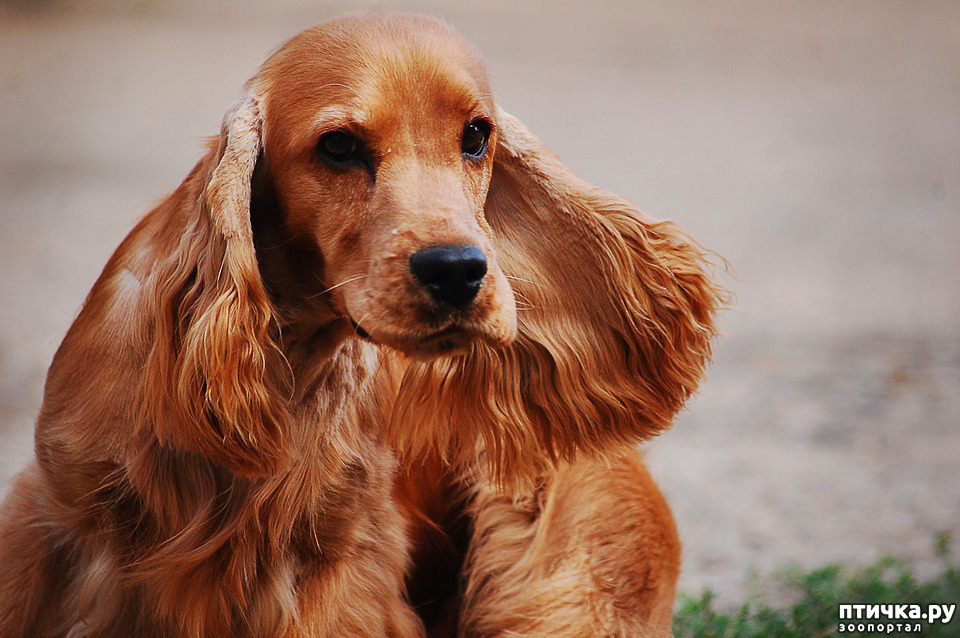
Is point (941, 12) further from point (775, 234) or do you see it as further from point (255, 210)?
point (255, 210)

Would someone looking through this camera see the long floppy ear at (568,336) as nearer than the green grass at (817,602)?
Yes

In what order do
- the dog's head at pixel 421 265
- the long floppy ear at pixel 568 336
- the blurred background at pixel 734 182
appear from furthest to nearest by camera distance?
the blurred background at pixel 734 182 < the long floppy ear at pixel 568 336 < the dog's head at pixel 421 265

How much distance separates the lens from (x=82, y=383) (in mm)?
2564

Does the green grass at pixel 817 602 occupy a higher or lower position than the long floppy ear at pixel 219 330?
lower

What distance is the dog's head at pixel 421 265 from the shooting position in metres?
2.22

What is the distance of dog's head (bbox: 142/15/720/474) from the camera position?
7.30ft

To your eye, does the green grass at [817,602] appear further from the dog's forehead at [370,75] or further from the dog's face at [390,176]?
the dog's forehead at [370,75]

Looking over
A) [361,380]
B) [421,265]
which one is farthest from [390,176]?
[361,380]

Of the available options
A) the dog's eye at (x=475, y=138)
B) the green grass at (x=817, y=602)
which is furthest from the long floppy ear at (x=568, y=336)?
the green grass at (x=817, y=602)

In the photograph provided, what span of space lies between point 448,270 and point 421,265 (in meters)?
0.05

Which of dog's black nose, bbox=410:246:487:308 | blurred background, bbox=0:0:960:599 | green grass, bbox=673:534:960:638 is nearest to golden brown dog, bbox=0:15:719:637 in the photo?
dog's black nose, bbox=410:246:487:308

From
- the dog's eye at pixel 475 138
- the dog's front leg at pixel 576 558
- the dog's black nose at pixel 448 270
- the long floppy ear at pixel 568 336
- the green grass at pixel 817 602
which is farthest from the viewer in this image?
the green grass at pixel 817 602

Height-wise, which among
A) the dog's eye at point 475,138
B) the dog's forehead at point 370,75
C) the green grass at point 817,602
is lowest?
the green grass at point 817,602

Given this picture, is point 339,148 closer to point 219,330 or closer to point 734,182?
point 219,330
